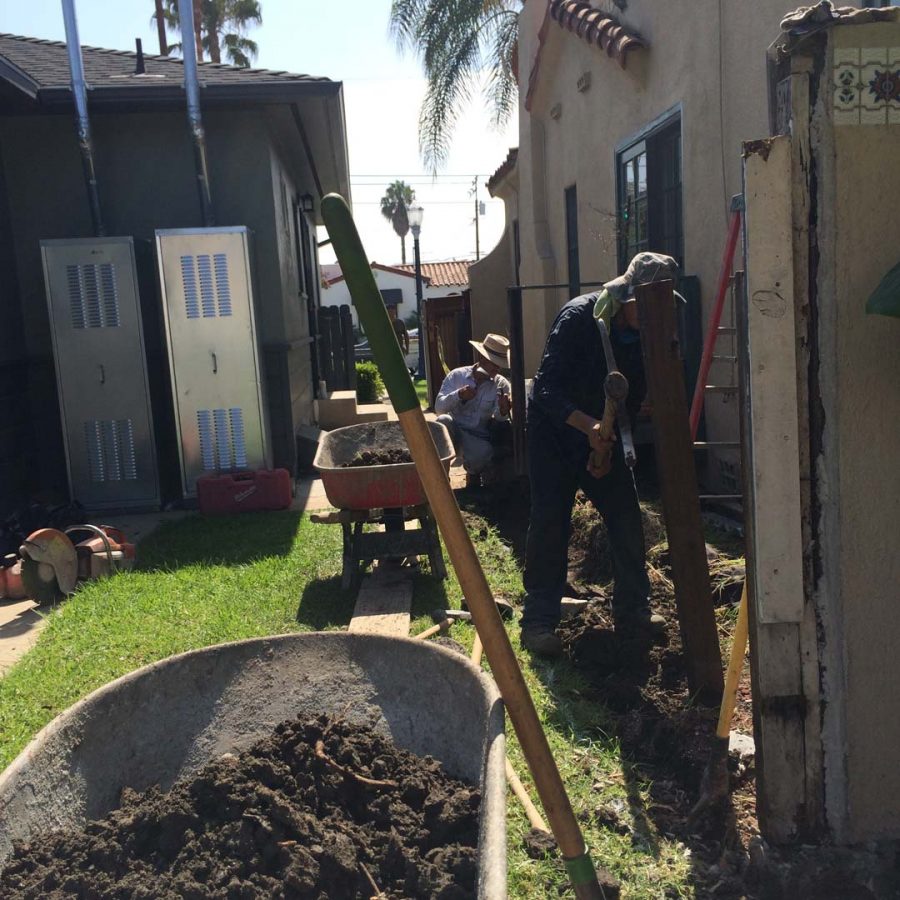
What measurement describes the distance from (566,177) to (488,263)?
7.19 meters

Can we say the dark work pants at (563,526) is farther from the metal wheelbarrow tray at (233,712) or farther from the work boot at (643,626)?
the metal wheelbarrow tray at (233,712)

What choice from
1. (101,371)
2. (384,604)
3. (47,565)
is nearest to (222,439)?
(101,371)

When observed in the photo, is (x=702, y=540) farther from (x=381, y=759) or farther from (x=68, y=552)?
(x=68, y=552)

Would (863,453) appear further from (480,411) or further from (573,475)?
(480,411)

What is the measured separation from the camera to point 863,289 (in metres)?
2.69

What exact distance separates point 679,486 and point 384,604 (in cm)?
236

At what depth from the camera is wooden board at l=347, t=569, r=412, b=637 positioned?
5090 mm

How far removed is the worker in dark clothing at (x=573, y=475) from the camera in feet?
14.7

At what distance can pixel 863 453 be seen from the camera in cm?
278

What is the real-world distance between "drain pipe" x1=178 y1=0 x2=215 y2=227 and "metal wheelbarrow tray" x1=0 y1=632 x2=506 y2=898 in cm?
703

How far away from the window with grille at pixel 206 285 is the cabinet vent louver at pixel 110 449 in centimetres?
127

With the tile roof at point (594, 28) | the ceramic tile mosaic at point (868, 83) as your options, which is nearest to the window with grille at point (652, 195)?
the tile roof at point (594, 28)

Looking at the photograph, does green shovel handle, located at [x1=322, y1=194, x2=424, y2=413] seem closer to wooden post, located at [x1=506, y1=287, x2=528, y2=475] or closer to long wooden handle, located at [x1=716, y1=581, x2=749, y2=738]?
long wooden handle, located at [x1=716, y1=581, x2=749, y2=738]

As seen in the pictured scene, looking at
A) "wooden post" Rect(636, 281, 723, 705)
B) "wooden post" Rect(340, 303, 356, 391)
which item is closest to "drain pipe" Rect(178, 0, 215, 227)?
"wooden post" Rect(636, 281, 723, 705)
